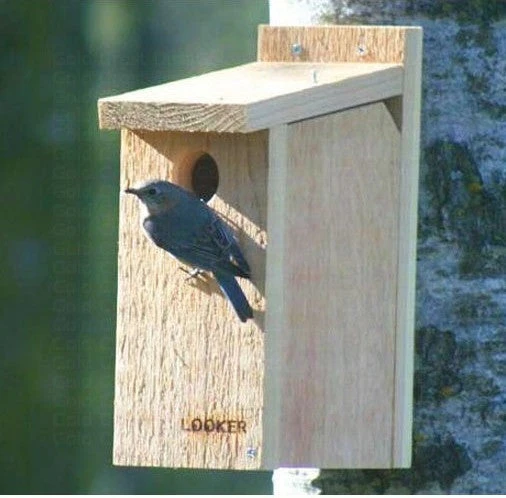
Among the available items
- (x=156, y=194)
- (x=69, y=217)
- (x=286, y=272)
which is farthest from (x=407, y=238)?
(x=69, y=217)

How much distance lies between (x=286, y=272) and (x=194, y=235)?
Result: 0.21 m

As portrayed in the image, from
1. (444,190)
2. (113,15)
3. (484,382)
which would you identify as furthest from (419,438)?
(113,15)

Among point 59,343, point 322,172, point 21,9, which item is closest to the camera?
point 322,172

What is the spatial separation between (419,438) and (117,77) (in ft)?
22.2

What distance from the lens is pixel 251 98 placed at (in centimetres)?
350

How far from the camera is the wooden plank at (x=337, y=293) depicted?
3654 mm

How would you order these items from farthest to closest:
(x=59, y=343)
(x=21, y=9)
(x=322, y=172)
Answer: (x=59, y=343), (x=21, y=9), (x=322, y=172)

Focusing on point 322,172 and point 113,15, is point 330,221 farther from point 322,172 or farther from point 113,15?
point 113,15

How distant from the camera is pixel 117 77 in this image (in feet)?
34.1

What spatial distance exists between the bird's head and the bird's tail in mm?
177

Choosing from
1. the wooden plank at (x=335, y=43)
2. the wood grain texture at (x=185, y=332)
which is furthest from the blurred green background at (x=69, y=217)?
the wood grain texture at (x=185, y=332)

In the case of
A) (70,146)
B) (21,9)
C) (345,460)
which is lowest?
(345,460)

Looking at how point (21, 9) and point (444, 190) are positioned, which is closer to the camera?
point (444, 190)

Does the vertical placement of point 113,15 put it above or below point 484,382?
above
